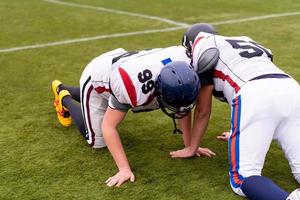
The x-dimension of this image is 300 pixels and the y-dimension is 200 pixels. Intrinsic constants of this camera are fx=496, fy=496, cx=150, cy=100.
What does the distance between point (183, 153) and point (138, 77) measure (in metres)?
0.63

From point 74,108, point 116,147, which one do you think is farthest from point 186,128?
point 74,108

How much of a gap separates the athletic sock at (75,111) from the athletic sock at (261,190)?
49.7 inches

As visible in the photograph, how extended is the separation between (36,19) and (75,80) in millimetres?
2969

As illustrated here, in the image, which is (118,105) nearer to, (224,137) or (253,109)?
(253,109)

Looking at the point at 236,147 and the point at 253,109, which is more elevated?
the point at 253,109

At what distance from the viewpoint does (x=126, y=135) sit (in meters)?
3.38

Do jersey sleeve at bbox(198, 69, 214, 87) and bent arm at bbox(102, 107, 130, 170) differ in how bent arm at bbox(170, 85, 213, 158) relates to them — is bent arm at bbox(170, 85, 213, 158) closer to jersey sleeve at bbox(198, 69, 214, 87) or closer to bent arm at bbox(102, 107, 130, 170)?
jersey sleeve at bbox(198, 69, 214, 87)

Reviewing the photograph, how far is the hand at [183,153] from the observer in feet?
9.80

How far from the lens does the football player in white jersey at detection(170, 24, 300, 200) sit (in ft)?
8.06

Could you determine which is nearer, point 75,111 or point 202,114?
point 202,114

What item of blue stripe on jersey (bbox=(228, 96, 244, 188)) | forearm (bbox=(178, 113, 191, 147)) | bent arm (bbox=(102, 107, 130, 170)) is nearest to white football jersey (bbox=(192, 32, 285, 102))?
blue stripe on jersey (bbox=(228, 96, 244, 188))

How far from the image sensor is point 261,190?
2375 millimetres

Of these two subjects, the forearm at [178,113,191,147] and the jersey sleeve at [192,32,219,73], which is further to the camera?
the forearm at [178,113,191,147]

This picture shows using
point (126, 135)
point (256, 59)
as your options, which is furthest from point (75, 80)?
point (256, 59)
